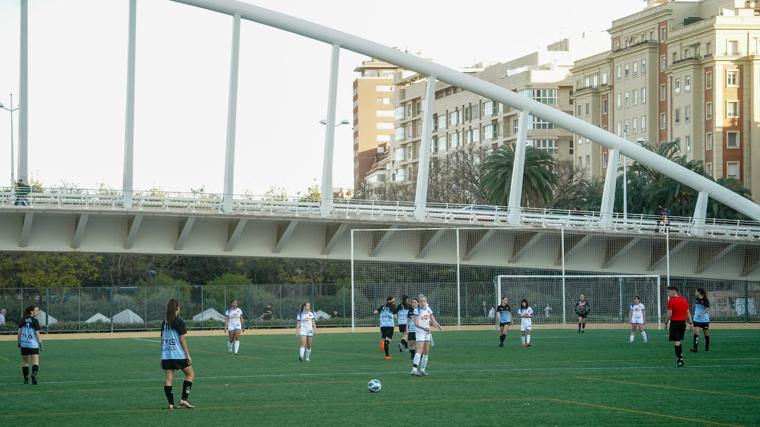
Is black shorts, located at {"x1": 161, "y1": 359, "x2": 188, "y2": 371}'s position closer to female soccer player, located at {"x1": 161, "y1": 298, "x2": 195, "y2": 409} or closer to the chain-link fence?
female soccer player, located at {"x1": 161, "y1": 298, "x2": 195, "y2": 409}

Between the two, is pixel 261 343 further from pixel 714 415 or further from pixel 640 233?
pixel 714 415

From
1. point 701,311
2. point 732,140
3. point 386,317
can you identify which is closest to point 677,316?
point 701,311

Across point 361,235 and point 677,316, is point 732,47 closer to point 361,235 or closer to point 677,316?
point 361,235

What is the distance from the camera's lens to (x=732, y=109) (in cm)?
10962

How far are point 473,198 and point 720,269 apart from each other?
38270mm

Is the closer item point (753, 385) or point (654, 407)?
point (654, 407)

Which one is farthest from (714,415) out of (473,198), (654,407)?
(473,198)

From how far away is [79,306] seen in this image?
→ 69.1 meters

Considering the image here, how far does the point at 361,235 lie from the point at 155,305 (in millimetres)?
12626

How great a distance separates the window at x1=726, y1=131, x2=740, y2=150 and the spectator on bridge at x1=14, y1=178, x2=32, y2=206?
220 feet

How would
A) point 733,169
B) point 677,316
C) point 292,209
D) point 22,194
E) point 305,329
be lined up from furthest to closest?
point 733,169
point 292,209
point 22,194
point 305,329
point 677,316

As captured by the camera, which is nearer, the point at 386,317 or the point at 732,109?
the point at 386,317

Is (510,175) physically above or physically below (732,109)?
below

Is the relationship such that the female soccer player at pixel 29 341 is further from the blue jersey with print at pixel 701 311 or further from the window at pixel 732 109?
the window at pixel 732 109
